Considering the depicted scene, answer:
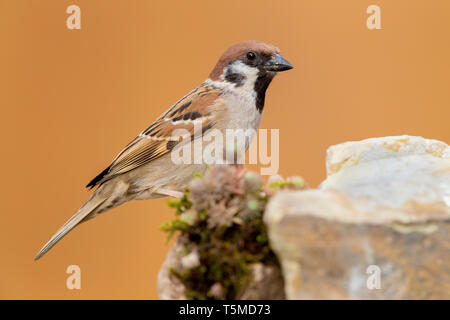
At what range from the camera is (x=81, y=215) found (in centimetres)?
272

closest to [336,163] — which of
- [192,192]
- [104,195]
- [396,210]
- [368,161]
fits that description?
[368,161]

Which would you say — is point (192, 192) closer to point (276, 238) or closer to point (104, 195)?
point (276, 238)

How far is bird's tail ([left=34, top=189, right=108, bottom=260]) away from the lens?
2.66 m

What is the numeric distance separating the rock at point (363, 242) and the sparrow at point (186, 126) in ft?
3.37

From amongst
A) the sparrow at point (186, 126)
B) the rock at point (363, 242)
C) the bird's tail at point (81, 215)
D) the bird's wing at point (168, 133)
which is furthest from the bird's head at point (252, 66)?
the rock at point (363, 242)

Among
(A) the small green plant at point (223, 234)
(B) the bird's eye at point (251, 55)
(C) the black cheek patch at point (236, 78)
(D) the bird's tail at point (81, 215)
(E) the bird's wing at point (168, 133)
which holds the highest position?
(B) the bird's eye at point (251, 55)

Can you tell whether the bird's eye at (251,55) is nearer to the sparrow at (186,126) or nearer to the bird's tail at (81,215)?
the sparrow at (186,126)

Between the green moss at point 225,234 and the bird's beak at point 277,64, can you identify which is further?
the bird's beak at point 277,64

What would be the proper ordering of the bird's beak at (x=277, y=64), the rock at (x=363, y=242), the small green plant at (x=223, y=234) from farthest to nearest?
the bird's beak at (x=277, y=64) < the small green plant at (x=223, y=234) < the rock at (x=363, y=242)

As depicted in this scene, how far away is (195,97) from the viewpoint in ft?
8.91

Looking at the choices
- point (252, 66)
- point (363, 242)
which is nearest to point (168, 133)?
point (252, 66)

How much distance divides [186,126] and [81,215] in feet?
2.43

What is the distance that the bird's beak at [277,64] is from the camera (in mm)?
2512

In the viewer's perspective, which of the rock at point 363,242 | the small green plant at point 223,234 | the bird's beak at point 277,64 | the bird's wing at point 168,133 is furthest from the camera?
the bird's wing at point 168,133
